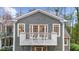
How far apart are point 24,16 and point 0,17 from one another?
319mm

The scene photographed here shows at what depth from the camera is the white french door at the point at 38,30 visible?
2599 mm

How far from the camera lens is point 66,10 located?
267 centimetres

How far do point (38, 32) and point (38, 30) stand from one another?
3 cm

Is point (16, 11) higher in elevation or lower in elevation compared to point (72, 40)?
higher

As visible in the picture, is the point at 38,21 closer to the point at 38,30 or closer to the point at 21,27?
the point at 38,30

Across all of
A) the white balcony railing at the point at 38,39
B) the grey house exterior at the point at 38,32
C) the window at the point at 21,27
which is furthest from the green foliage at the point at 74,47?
the window at the point at 21,27

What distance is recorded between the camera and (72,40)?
2.66 meters

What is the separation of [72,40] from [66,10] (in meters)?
0.40

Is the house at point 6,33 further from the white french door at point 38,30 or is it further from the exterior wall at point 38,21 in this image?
the white french door at point 38,30

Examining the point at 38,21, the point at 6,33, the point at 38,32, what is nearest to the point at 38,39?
the point at 38,32

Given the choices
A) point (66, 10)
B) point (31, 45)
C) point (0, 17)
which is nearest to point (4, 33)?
point (0, 17)
